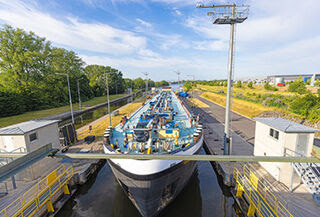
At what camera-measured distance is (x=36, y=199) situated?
32.1ft

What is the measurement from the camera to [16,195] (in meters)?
10.6

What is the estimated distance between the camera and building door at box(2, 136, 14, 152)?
12539 millimetres

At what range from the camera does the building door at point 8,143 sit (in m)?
12.5

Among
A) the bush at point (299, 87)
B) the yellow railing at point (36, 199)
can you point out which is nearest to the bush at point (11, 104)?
the yellow railing at point (36, 199)

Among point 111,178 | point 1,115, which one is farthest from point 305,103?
point 1,115

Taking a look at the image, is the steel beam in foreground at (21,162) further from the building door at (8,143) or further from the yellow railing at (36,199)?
the building door at (8,143)

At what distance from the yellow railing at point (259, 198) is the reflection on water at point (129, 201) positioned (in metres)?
1.64

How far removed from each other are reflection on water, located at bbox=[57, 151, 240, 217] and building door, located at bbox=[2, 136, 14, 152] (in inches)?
252

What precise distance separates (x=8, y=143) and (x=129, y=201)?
10702 mm

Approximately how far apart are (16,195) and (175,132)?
1176 cm

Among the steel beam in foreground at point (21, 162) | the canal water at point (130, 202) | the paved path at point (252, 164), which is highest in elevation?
the steel beam in foreground at point (21, 162)

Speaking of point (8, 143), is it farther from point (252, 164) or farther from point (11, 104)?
point (11, 104)

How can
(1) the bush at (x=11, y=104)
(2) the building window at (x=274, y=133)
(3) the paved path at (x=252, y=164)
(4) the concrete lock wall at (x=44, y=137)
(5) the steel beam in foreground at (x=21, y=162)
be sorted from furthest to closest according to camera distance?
(1) the bush at (x=11, y=104), (4) the concrete lock wall at (x=44, y=137), (2) the building window at (x=274, y=133), (3) the paved path at (x=252, y=164), (5) the steel beam in foreground at (x=21, y=162)

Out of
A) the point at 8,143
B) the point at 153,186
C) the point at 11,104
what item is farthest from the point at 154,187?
the point at 11,104
